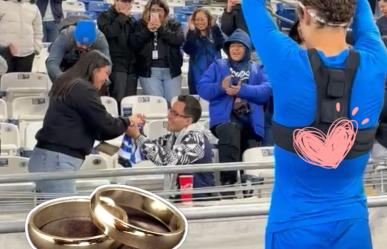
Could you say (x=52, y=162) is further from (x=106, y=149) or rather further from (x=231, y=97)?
(x=231, y=97)

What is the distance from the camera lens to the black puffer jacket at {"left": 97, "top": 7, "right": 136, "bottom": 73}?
6.02m

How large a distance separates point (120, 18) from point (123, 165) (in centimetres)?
210

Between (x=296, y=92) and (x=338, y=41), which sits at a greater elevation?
(x=338, y=41)

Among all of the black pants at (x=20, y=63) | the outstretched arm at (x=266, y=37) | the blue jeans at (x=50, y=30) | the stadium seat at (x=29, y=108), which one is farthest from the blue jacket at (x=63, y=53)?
the outstretched arm at (x=266, y=37)

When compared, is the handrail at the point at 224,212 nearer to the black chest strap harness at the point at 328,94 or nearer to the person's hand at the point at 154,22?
the black chest strap harness at the point at 328,94

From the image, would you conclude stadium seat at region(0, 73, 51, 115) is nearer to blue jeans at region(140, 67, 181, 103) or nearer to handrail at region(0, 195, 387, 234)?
blue jeans at region(140, 67, 181, 103)

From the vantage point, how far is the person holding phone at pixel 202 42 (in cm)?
597

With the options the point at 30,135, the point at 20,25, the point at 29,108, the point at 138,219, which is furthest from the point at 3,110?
the point at 138,219

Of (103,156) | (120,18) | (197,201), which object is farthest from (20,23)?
(197,201)

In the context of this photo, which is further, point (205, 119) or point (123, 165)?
point (205, 119)

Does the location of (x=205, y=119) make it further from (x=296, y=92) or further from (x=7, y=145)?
(x=296, y=92)

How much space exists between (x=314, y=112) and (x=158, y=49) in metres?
4.22

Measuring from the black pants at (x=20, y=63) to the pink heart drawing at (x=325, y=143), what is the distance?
4.78 metres

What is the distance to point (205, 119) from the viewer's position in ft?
19.2
